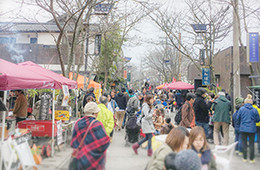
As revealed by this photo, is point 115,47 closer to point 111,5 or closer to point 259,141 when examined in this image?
point 111,5

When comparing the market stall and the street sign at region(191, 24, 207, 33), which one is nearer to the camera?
the market stall

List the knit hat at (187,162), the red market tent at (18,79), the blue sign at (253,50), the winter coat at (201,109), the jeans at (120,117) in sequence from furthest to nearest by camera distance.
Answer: the jeans at (120,117) < the blue sign at (253,50) < the winter coat at (201,109) < the red market tent at (18,79) < the knit hat at (187,162)

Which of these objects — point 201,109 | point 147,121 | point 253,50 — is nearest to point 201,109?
point 201,109

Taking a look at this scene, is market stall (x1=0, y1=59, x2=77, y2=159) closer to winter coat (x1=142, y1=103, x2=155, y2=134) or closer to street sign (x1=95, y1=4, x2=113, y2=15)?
winter coat (x1=142, y1=103, x2=155, y2=134)

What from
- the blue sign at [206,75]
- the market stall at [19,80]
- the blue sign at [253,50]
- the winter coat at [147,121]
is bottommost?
the winter coat at [147,121]

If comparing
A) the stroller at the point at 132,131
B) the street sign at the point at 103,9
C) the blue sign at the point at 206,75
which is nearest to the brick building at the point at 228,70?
the blue sign at the point at 206,75

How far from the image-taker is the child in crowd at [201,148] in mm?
2934

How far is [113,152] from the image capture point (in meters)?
7.01

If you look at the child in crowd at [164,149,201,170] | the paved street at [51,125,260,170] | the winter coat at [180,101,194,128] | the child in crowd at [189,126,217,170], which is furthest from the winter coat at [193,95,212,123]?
the child in crowd at [164,149,201,170]

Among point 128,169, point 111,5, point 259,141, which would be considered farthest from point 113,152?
point 111,5

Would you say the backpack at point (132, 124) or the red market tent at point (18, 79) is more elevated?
the red market tent at point (18, 79)

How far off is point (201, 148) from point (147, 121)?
131 inches

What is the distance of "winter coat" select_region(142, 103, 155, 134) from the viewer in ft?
20.6

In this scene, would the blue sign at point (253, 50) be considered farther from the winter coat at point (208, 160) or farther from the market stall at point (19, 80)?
the winter coat at point (208, 160)
